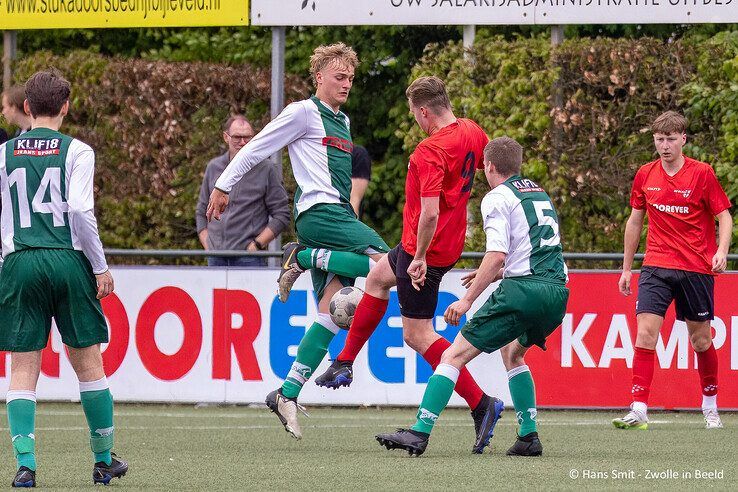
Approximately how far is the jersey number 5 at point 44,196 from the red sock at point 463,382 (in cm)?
238

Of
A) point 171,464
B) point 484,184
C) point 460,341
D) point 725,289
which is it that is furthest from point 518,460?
point 484,184

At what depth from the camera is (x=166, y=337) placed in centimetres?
1139

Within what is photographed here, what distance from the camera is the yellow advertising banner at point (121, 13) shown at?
13922 millimetres

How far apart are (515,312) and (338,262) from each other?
4.18ft

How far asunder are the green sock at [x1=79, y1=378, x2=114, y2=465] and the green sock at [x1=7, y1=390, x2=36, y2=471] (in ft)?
0.78

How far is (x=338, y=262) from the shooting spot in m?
8.41

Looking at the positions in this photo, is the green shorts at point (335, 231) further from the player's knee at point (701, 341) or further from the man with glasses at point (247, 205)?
the man with glasses at point (247, 205)

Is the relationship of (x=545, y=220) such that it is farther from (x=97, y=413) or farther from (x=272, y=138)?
(x=97, y=413)

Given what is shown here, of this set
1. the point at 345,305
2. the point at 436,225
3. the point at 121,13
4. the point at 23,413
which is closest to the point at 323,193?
the point at 345,305

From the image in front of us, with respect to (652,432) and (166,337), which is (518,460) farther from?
(166,337)

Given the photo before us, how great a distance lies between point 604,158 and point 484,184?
109 cm

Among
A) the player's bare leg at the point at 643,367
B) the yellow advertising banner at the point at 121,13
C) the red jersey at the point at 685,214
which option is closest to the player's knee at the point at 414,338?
the player's bare leg at the point at 643,367

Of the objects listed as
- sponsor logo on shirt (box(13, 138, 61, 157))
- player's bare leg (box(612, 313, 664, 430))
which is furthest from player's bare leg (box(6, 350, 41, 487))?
player's bare leg (box(612, 313, 664, 430))

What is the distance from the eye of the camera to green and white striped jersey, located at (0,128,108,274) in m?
6.52
